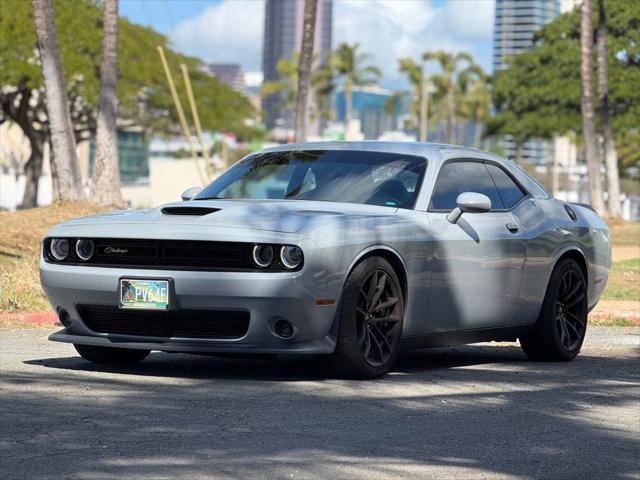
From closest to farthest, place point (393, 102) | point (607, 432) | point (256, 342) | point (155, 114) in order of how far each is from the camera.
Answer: point (607, 432) < point (256, 342) < point (155, 114) < point (393, 102)

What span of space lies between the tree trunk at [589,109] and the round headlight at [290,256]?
101 ft

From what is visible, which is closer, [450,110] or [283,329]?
[283,329]

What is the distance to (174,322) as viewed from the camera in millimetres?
8727

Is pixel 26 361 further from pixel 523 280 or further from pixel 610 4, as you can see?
pixel 610 4

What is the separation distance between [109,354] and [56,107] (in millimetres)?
16267

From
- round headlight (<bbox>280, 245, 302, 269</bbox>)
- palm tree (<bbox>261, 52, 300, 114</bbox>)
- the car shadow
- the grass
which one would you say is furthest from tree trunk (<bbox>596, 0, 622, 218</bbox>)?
palm tree (<bbox>261, 52, 300, 114</bbox>)

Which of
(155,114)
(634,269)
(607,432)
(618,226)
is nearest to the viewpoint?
(607,432)

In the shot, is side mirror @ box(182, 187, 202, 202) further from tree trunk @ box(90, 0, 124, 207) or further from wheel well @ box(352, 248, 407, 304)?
tree trunk @ box(90, 0, 124, 207)

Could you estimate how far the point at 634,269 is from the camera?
22422mm

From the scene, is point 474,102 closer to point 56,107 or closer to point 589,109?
point 589,109

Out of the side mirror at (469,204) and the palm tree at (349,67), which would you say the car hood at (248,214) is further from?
the palm tree at (349,67)

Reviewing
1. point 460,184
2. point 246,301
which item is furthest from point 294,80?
point 246,301

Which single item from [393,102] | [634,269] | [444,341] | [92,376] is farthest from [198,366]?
[393,102]

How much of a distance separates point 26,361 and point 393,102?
3692 inches
